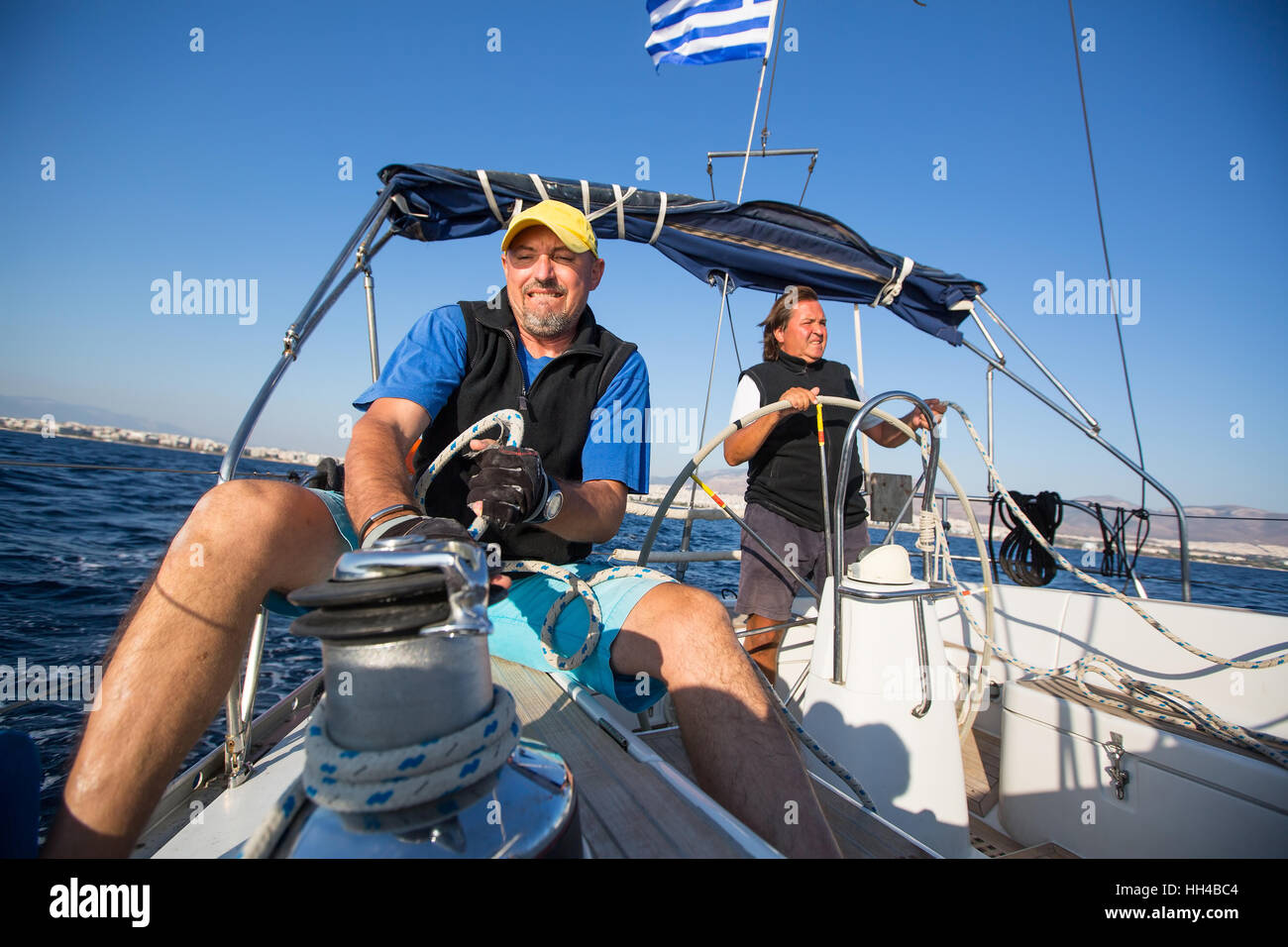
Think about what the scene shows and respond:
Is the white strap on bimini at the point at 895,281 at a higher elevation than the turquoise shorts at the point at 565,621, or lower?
higher

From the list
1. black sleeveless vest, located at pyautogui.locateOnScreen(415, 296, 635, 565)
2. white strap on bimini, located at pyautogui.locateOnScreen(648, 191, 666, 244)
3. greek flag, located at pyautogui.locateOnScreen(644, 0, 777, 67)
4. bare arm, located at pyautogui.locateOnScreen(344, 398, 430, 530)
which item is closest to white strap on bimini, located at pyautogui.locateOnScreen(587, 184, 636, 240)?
white strap on bimini, located at pyautogui.locateOnScreen(648, 191, 666, 244)

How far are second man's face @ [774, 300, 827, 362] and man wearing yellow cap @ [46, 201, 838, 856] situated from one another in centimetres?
139

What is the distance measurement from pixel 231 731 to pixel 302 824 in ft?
3.66

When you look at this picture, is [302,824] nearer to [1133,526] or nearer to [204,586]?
[204,586]

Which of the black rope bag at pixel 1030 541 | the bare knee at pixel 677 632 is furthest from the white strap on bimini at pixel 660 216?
the black rope bag at pixel 1030 541

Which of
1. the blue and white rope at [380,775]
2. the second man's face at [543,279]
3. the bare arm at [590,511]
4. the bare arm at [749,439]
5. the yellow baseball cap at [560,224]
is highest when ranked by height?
the yellow baseball cap at [560,224]

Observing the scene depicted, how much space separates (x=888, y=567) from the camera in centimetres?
159

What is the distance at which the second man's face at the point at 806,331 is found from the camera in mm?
2953

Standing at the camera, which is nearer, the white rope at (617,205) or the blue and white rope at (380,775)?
the blue and white rope at (380,775)

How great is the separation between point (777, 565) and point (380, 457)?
190 cm

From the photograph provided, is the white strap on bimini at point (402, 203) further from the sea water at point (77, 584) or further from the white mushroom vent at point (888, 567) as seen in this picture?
the white mushroom vent at point (888, 567)

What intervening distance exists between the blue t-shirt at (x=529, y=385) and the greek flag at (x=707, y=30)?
417 cm

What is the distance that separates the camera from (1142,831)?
5.39ft
